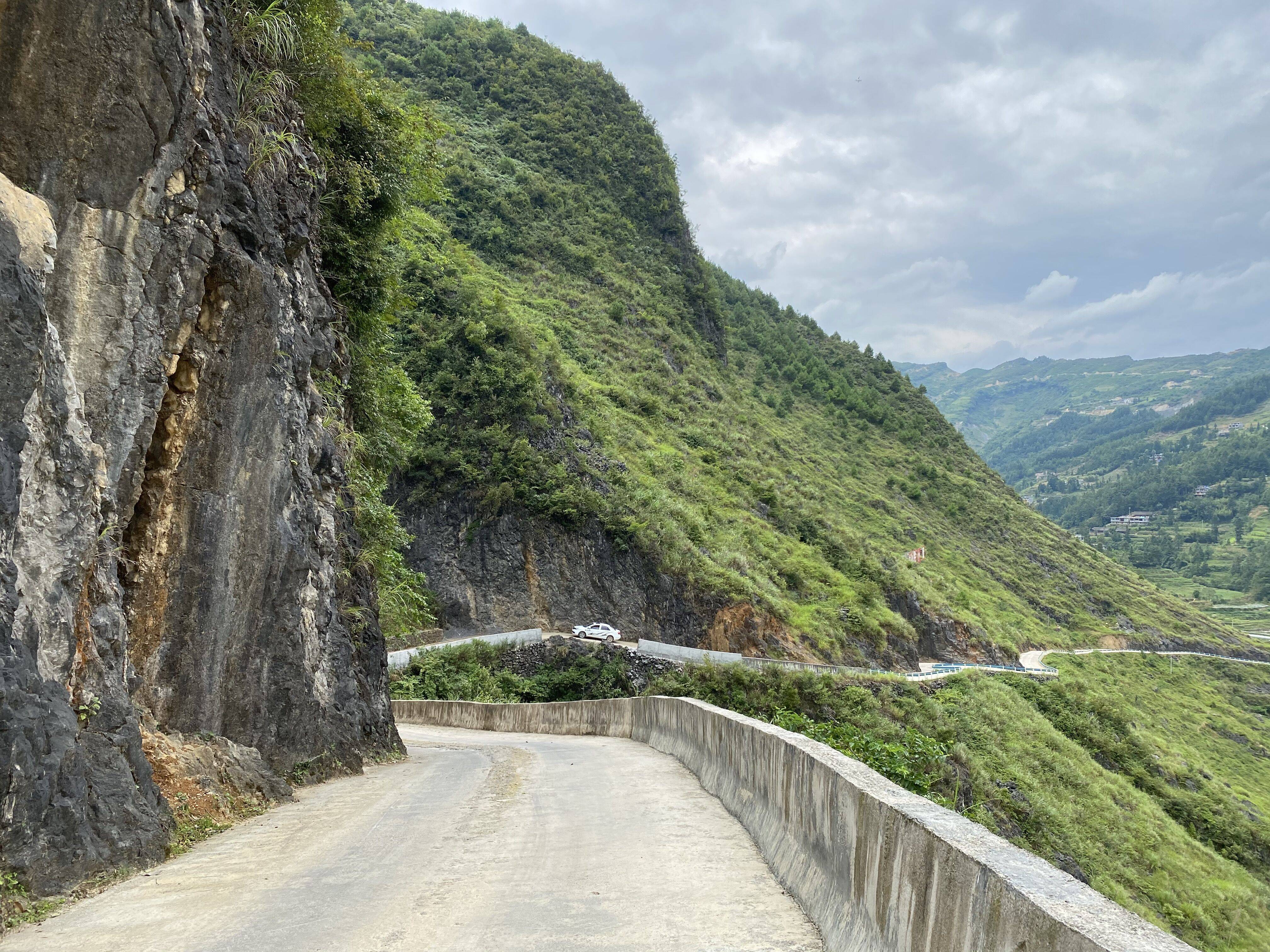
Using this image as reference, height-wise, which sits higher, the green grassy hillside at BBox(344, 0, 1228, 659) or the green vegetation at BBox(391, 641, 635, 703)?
the green grassy hillside at BBox(344, 0, 1228, 659)

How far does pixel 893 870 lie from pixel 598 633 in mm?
38812

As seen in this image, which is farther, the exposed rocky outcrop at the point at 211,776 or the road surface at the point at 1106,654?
the road surface at the point at 1106,654

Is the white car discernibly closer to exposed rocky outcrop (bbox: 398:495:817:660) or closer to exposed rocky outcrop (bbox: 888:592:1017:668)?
exposed rocky outcrop (bbox: 398:495:817:660)

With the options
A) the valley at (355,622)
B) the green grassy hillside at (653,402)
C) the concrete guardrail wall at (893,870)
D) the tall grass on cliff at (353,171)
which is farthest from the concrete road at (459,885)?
the green grassy hillside at (653,402)

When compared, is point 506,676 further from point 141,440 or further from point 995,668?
point 995,668

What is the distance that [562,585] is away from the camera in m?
46.9

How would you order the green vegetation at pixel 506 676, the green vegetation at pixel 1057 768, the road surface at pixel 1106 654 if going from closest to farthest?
the green vegetation at pixel 1057 768 → the green vegetation at pixel 506 676 → the road surface at pixel 1106 654

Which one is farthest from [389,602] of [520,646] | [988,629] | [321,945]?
[988,629]

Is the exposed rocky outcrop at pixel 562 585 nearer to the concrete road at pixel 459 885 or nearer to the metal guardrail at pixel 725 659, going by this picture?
the metal guardrail at pixel 725 659

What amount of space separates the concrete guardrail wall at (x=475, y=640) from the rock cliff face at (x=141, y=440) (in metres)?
20.9

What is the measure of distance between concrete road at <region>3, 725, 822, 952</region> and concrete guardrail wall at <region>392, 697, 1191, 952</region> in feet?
1.01

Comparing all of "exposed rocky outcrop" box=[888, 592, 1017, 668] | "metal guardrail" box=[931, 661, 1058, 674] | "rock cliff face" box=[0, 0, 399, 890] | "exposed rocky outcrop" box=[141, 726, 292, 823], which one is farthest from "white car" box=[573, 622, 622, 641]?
"exposed rocky outcrop" box=[141, 726, 292, 823]

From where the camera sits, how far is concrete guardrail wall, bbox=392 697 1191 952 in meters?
3.20

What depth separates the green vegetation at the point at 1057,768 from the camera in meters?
31.8
